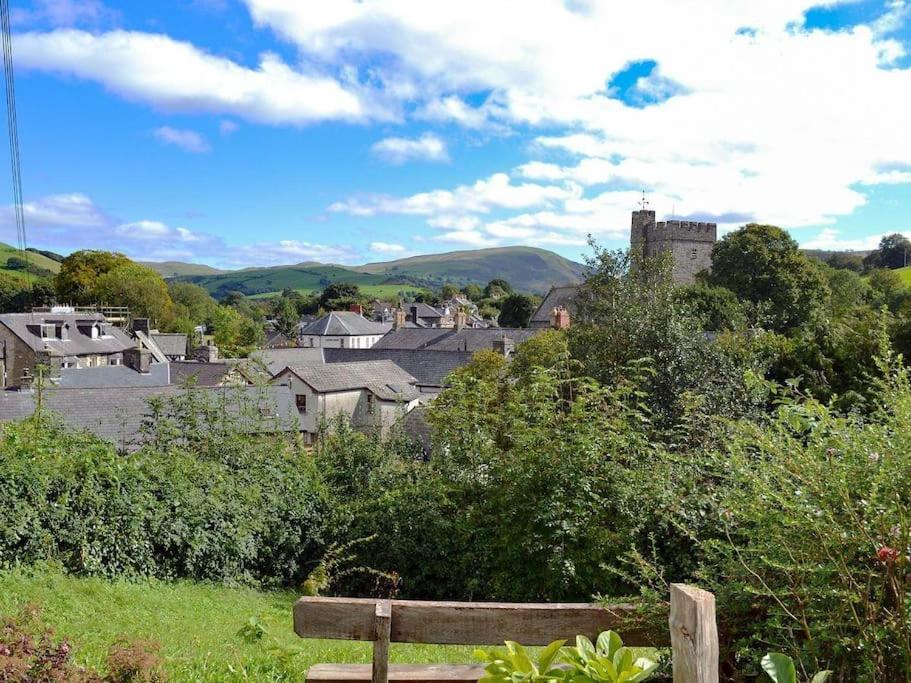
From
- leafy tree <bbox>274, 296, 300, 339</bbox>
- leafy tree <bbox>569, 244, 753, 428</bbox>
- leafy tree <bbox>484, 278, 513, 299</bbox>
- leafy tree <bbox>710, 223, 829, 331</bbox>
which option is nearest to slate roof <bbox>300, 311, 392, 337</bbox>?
leafy tree <bbox>274, 296, 300, 339</bbox>

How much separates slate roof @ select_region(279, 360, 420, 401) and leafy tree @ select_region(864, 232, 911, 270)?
82.5 metres

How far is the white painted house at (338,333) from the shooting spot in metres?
80.7

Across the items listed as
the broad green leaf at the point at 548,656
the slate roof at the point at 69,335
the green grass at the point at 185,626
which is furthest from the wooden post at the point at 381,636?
the slate roof at the point at 69,335

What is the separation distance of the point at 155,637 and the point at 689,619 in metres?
5.49

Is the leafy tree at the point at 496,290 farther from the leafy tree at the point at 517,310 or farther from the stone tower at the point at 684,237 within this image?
the stone tower at the point at 684,237

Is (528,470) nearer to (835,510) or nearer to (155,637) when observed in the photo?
(155,637)

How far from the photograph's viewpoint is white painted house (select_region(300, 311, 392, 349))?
80688 millimetres

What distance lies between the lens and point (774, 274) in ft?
163

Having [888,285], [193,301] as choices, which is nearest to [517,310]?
[888,285]

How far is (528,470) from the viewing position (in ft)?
26.7

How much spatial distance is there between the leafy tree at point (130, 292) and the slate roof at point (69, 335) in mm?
27708

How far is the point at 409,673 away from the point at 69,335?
51.3 m

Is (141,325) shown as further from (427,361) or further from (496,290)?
(496,290)

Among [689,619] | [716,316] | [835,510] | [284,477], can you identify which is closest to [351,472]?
[284,477]
